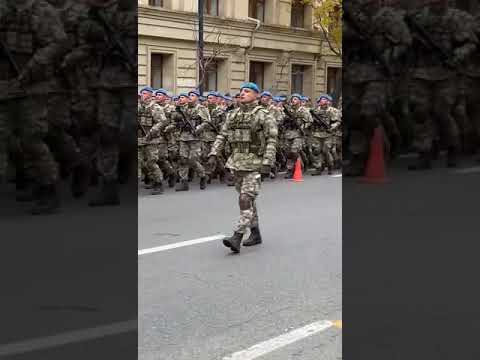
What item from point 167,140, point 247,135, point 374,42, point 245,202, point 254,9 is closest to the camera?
point 374,42

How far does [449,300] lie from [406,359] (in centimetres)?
17

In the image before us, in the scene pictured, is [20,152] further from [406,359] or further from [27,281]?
[406,359]

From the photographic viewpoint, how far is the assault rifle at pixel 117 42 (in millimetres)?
1105

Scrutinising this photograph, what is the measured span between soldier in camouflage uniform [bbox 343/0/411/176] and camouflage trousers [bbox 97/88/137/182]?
321 millimetres

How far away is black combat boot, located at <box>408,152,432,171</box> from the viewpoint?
3.65 ft

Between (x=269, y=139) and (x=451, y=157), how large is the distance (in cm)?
648

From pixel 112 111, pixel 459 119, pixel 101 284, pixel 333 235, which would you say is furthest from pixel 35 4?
pixel 333 235

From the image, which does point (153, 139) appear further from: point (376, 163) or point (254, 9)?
point (254, 9)

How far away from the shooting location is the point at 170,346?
411cm

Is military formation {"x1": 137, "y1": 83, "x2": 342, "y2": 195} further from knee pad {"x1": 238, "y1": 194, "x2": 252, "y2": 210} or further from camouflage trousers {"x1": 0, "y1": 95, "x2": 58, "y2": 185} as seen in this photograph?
camouflage trousers {"x1": 0, "y1": 95, "x2": 58, "y2": 185}

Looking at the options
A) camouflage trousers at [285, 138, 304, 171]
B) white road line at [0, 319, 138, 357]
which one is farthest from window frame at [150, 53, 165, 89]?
white road line at [0, 319, 138, 357]

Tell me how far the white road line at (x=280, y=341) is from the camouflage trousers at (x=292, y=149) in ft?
37.5

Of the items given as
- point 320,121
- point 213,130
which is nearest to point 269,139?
point 213,130

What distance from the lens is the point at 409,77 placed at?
1174 millimetres
